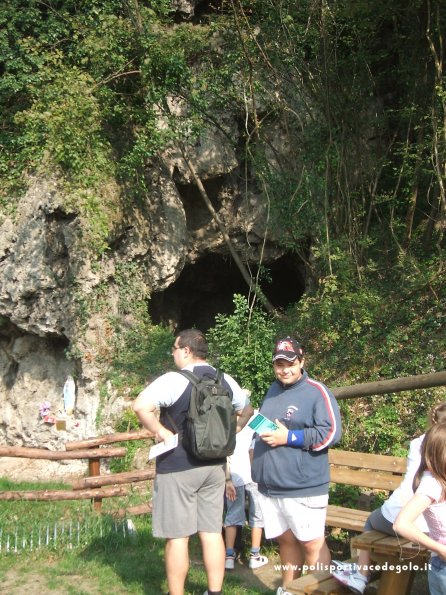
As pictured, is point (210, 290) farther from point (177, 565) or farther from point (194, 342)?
point (177, 565)

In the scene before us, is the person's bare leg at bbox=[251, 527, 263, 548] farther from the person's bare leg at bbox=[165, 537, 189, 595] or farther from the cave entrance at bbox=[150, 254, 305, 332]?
the cave entrance at bbox=[150, 254, 305, 332]

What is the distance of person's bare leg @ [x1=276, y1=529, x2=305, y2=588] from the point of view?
417 cm

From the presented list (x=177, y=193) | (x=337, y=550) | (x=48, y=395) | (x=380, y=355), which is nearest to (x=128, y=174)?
(x=177, y=193)

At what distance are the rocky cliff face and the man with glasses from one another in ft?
21.5

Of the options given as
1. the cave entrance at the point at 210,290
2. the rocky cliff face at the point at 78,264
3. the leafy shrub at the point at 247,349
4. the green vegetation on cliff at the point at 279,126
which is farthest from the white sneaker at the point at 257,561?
the cave entrance at the point at 210,290

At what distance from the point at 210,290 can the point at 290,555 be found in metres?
12.5

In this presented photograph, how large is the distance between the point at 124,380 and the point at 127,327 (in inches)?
45.8

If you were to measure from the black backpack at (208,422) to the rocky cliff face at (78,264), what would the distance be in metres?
6.69

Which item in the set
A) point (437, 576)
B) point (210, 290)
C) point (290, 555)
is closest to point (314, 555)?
point (290, 555)

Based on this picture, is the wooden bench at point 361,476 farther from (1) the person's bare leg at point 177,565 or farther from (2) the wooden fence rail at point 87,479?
(2) the wooden fence rail at point 87,479

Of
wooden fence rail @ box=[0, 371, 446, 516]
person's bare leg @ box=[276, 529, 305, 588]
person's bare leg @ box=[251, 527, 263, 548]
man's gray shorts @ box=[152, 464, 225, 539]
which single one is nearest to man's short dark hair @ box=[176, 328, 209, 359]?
man's gray shorts @ box=[152, 464, 225, 539]

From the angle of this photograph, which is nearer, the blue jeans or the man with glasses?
the blue jeans

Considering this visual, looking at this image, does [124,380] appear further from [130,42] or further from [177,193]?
[130,42]

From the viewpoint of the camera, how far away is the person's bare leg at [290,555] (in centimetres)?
417
